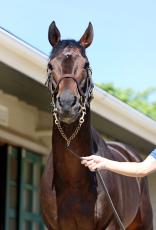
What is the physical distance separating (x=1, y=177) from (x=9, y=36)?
123 inches

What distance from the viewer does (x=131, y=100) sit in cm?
3994

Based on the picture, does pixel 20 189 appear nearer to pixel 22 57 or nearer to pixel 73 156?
pixel 22 57

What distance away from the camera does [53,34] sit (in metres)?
4.98

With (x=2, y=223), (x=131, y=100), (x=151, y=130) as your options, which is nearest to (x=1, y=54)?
(x=2, y=223)

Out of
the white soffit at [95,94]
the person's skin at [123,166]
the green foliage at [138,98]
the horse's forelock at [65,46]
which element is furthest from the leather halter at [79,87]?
the green foliage at [138,98]

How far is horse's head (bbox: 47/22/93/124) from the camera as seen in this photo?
445 cm

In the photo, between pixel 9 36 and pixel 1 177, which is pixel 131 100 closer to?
pixel 1 177

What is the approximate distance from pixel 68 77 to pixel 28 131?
5370 millimetres

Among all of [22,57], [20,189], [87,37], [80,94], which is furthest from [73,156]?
[20,189]

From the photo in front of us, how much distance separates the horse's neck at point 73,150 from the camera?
192 inches

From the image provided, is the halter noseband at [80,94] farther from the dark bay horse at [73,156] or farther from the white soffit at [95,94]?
the white soffit at [95,94]

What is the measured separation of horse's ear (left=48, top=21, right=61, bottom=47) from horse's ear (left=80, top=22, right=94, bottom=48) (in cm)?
18

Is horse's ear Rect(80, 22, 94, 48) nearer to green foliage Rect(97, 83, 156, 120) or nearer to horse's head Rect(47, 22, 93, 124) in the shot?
horse's head Rect(47, 22, 93, 124)

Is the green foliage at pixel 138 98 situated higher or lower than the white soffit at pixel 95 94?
higher
